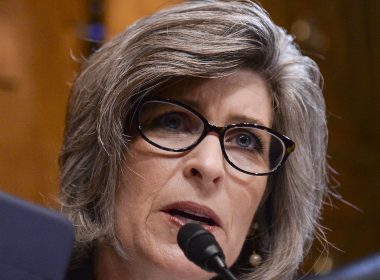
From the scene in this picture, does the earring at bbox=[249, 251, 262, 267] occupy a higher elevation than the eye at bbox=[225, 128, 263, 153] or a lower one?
lower

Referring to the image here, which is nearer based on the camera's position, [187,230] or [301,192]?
[187,230]

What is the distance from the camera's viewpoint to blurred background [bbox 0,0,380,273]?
1.53m

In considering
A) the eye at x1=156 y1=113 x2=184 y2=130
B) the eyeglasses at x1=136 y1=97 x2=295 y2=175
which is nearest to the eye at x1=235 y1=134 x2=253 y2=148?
the eyeglasses at x1=136 y1=97 x2=295 y2=175

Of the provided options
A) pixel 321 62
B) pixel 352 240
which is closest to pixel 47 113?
pixel 321 62

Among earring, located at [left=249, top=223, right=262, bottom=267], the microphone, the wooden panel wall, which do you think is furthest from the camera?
the wooden panel wall

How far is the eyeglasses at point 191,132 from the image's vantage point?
1.14 metres

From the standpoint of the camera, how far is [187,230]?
95 cm

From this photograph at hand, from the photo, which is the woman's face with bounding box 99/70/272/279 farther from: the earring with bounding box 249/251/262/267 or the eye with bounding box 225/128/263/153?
the earring with bounding box 249/251/262/267

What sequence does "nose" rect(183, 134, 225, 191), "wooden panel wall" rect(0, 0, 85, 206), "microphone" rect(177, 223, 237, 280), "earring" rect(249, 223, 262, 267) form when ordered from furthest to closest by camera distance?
1. "wooden panel wall" rect(0, 0, 85, 206)
2. "earring" rect(249, 223, 262, 267)
3. "nose" rect(183, 134, 225, 191)
4. "microphone" rect(177, 223, 237, 280)

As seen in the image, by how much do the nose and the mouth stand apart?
0.03m

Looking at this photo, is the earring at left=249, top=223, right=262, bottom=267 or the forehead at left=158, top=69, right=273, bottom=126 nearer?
the forehead at left=158, top=69, right=273, bottom=126

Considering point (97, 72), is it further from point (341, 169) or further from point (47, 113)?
point (341, 169)

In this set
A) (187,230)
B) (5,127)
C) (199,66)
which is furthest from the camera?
(5,127)

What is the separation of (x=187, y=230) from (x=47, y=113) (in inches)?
29.2
